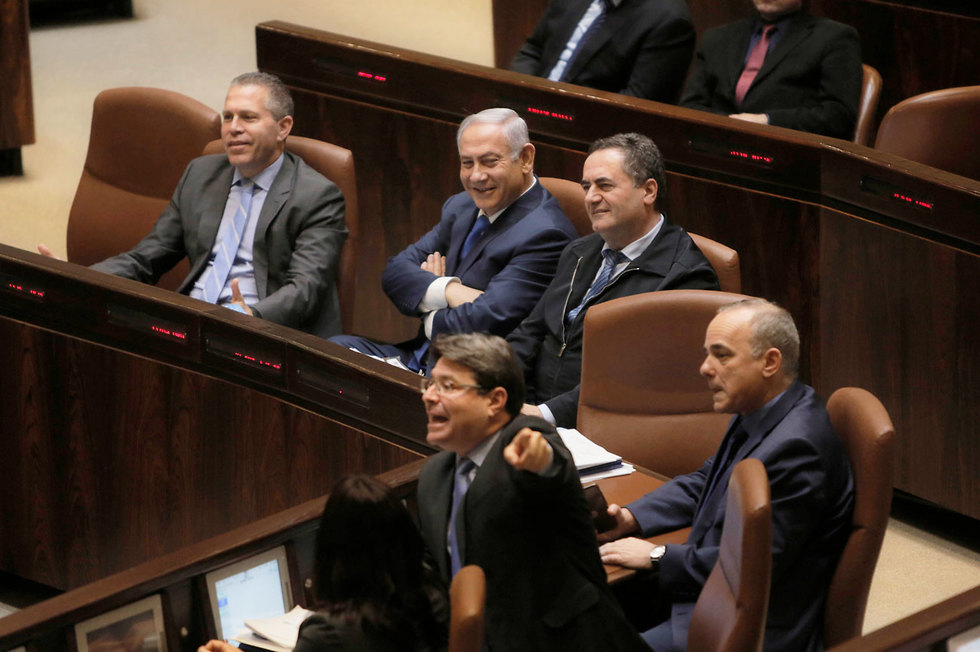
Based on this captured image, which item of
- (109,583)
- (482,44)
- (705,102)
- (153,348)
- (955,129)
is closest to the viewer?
(109,583)

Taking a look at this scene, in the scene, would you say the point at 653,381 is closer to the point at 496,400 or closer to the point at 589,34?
the point at 496,400

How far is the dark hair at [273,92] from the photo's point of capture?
11.2 ft

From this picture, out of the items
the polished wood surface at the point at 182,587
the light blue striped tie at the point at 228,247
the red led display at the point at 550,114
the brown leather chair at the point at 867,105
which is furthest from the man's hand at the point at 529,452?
the brown leather chair at the point at 867,105

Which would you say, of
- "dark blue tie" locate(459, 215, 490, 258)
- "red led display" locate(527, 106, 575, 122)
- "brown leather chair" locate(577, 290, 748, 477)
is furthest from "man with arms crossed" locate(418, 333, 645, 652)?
"red led display" locate(527, 106, 575, 122)

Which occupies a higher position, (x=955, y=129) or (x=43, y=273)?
(x=955, y=129)

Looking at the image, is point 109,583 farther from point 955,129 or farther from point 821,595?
point 955,129

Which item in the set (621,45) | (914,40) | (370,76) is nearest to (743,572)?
(621,45)

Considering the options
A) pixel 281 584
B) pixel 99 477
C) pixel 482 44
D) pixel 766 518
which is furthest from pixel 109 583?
pixel 482 44

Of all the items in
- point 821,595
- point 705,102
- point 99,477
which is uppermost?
point 705,102

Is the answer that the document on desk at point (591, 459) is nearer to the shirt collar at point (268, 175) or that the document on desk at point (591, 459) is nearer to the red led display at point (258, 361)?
the red led display at point (258, 361)

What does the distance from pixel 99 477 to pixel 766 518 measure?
5.71 feet

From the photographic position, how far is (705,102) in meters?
3.83

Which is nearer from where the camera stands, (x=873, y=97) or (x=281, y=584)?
(x=281, y=584)

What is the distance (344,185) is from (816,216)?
1094 millimetres
